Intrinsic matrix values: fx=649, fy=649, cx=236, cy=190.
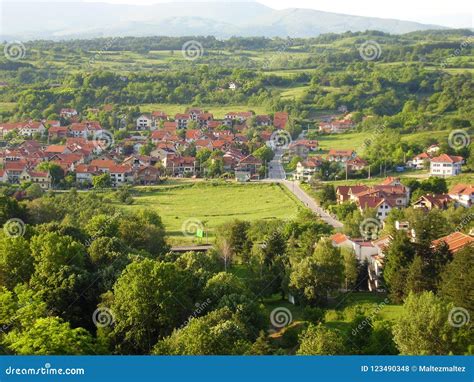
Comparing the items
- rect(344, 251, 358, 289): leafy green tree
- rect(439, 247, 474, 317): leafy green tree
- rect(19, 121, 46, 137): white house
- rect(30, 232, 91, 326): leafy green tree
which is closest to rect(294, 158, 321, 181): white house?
rect(344, 251, 358, 289): leafy green tree

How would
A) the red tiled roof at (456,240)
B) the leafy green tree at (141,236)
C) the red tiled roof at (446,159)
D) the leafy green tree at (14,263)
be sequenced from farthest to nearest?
1. the red tiled roof at (446,159)
2. the leafy green tree at (141,236)
3. the red tiled roof at (456,240)
4. the leafy green tree at (14,263)

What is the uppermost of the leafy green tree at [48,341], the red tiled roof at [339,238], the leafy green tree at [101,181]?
the leafy green tree at [48,341]

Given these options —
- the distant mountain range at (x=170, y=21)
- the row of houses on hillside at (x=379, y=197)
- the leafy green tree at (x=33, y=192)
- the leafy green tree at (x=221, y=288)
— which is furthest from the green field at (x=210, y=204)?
the distant mountain range at (x=170, y=21)

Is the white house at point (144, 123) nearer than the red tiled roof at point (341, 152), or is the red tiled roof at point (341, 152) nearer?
the red tiled roof at point (341, 152)

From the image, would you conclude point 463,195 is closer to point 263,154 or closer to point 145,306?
point 263,154

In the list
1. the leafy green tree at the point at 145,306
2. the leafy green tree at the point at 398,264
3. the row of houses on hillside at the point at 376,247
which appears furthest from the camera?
the row of houses on hillside at the point at 376,247

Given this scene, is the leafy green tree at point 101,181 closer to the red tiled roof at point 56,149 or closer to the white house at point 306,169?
the red tiled roof at point 56,149

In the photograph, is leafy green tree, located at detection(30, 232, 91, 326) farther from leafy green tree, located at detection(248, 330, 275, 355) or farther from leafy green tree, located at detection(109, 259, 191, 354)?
leafy green tree, located at detection(248, 330, 275, 355)
